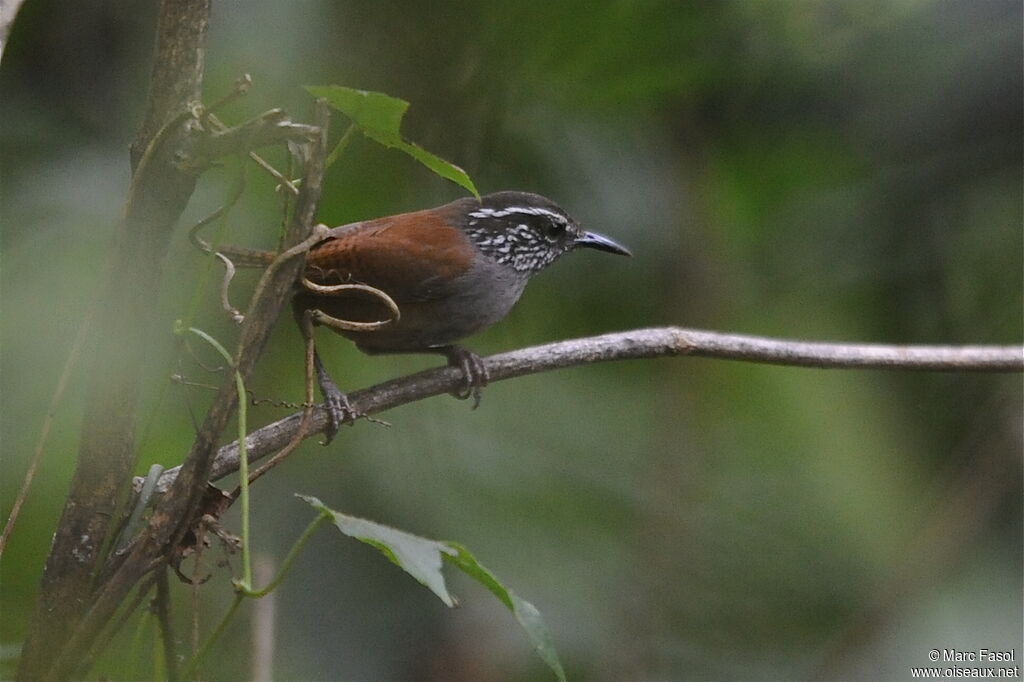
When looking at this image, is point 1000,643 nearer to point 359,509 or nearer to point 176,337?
point 359,509

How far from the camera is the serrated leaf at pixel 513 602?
1514 mm

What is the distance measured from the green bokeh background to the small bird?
0.16m

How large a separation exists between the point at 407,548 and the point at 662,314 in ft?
8.24

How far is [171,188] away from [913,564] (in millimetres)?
2579

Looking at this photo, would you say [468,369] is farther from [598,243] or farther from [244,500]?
[244,500]

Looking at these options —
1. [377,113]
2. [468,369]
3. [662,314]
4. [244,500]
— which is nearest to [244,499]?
[244,500]

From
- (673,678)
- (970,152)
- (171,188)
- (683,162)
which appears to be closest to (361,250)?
(171,188)

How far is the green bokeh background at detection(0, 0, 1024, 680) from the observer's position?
2961 mm

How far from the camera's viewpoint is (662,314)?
151 inches

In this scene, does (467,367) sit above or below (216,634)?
above

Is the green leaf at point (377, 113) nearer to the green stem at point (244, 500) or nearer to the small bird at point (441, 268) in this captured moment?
the green stem at point (244, 500)

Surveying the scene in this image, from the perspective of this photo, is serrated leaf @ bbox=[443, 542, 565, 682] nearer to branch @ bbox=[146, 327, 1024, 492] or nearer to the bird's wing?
branch @ bbox=[146, 327, 1024, 492]

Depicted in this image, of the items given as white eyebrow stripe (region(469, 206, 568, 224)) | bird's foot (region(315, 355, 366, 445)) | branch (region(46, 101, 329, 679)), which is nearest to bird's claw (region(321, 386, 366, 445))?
bird's foot (region(315, 355, 366, 445))

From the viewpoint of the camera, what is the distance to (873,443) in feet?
12.2
